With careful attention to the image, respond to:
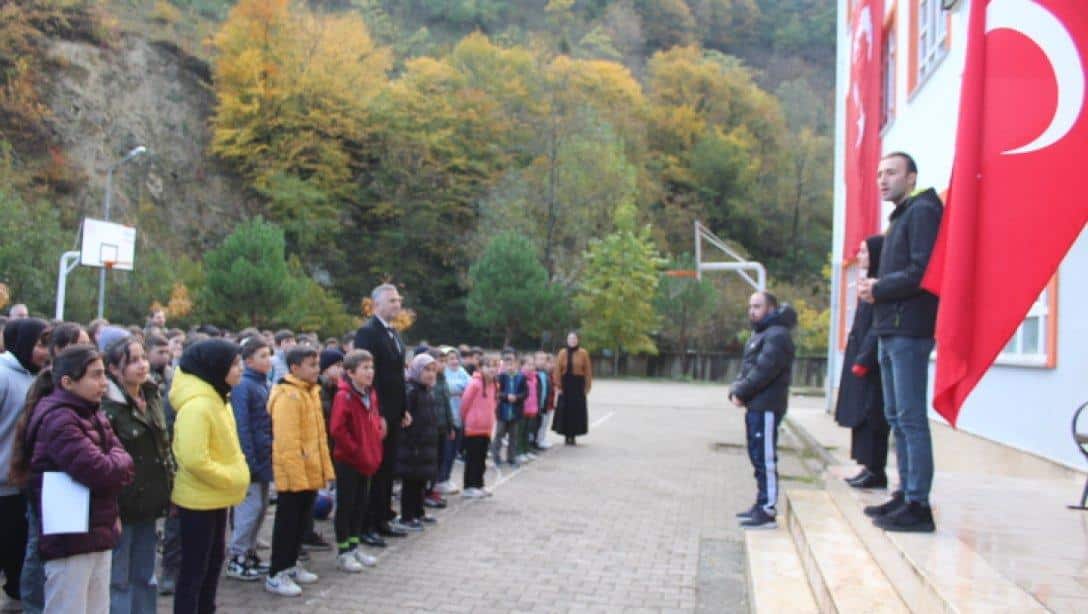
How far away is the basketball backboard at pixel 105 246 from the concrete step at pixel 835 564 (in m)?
25.7

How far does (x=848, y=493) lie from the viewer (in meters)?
6.62

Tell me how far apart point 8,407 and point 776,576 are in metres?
4.77

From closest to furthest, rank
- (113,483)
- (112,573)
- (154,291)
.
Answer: (113,483) < (112,573) < (154,291)

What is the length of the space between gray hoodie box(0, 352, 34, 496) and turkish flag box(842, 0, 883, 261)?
42.4ft

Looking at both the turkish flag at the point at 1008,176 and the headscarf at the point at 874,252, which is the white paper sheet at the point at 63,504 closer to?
the turkish flag at the point at 1008,176

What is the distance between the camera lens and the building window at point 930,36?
1155cm

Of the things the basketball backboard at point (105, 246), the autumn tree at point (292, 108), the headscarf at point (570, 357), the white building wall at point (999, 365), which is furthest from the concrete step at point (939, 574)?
the autumn tree at point (292, 108)

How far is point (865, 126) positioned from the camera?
15.6m

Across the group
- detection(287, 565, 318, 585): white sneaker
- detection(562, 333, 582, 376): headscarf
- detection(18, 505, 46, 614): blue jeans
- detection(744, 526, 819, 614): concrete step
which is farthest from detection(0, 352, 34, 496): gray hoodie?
detection(562, 333, 582, 376): headscarf

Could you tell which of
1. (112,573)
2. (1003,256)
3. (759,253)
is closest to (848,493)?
(1003,256)

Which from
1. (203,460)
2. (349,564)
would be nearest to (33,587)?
(203,460)

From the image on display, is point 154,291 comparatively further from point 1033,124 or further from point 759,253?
point 759,253

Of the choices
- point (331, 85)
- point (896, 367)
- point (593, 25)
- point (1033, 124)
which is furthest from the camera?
point (593, 25)

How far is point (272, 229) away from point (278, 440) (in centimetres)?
3779
